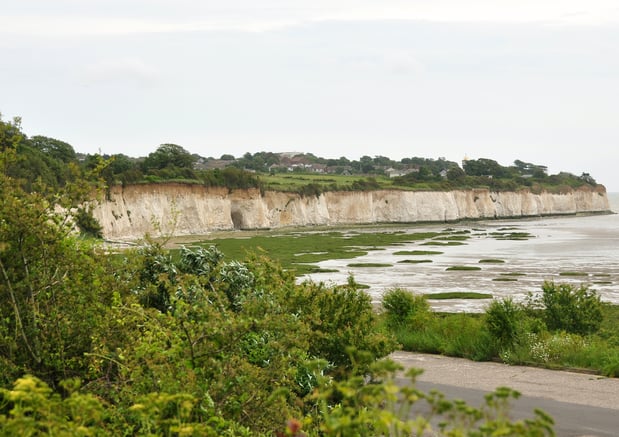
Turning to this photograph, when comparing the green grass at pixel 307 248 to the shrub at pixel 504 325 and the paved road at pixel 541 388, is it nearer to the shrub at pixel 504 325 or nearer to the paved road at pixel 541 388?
the shrub at pixel 504 325

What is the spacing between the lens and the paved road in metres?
12.6

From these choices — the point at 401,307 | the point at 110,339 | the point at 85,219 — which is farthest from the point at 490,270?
the point at 110,339

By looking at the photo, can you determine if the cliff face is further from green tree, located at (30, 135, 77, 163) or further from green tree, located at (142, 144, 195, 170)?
green tree, located at (30, 135, 77, 163)

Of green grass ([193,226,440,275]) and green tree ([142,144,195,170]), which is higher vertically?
green tree ([142,144,195,170])

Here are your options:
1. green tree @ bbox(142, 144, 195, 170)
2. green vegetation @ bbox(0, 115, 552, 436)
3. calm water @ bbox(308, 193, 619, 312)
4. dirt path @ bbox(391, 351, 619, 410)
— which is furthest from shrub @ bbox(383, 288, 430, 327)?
green tree @ bbox(142, 144, 195, 170)

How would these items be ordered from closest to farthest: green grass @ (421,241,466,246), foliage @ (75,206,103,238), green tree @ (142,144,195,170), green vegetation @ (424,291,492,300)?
foliage @ (75,206,103,238) → green vegetation @ (424,291,492,300) → green grass @ (421,241,466,246) → green tree @ (142,144,195,170)

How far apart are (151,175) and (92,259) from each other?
8536 cm

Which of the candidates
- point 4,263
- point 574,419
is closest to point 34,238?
point 4,263

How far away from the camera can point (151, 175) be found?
92.6 m

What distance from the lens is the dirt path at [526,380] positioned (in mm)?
14571

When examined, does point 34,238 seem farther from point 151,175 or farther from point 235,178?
point 235,178

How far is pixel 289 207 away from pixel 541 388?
324 ft

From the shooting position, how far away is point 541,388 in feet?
50.5

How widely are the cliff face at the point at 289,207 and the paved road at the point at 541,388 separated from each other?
1394 inches
